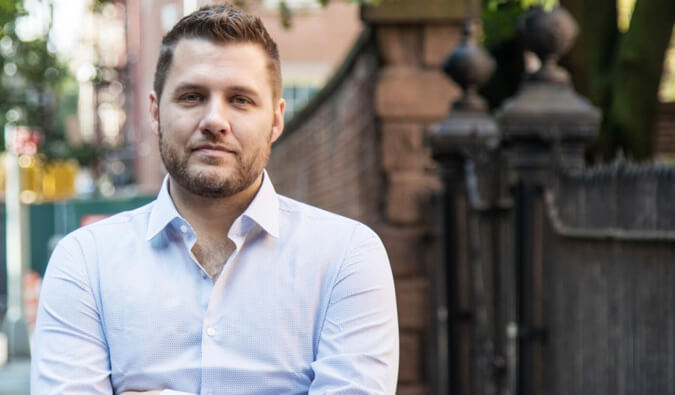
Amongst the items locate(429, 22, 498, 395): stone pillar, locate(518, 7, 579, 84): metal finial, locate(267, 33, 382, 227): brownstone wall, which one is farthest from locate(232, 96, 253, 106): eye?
locate(267, 33, 382, 227): brownstone wall

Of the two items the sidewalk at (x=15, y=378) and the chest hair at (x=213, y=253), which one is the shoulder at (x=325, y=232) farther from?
the sidewalk at (x=15, y=378)

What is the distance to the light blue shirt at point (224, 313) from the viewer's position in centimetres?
278

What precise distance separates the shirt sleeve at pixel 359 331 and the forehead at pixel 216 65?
462mm

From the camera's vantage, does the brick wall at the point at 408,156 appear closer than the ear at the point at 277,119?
No

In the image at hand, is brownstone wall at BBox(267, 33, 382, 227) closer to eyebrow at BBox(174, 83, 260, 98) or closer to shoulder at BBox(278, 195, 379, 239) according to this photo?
shoulder at BBox(278, 195, 379, 239)

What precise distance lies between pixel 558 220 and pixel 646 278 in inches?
35.5

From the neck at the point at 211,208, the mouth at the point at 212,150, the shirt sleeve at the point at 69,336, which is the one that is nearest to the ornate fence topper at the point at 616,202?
the neck at the point at 211,208

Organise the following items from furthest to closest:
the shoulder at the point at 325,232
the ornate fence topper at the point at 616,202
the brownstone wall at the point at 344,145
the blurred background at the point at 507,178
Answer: the brownstone wall at the point at 344,145, the blurred background at the point at 507,178, the ornate fence topper at the point at 616,202, the shoulder at the point at 325,232

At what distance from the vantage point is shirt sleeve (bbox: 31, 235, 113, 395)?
280cm

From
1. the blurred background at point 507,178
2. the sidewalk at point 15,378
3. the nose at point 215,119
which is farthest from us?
the sidewalk at point 15,378

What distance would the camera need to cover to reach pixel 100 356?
9.29ft

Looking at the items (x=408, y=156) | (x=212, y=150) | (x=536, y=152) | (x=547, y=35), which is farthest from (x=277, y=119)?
(x=408, y=156)

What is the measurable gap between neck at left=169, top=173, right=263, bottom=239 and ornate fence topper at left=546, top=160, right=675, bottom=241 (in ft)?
4.84

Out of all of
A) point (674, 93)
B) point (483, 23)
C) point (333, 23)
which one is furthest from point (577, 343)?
point (333, 23)
